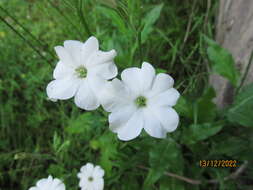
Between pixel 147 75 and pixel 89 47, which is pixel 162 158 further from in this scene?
pixel 89 47

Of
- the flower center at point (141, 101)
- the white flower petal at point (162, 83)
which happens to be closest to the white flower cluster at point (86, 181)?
the flower center at point (141, 101)

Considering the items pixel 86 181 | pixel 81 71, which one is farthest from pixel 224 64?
pixel 86 181

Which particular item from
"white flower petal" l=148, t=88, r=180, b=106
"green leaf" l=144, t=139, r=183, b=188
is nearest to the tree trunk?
"green leaf" l=144, t=139, r=183, b=188

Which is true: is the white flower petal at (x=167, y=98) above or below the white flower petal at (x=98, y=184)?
above

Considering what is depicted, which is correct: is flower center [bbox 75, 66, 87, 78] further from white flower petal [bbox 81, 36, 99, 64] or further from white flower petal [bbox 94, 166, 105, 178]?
white flower petal [bbox 94, 166, 105, 178]

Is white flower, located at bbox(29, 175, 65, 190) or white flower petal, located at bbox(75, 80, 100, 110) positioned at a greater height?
white flower petal, located at bbox(75, 80, 100, 110)
